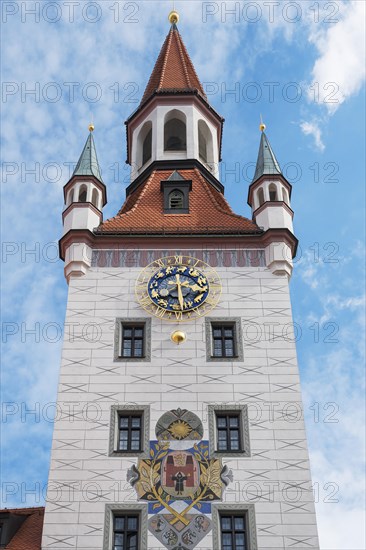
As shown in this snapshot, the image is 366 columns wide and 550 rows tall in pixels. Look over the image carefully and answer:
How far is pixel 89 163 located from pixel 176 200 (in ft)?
8.84

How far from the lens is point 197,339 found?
69.0ft

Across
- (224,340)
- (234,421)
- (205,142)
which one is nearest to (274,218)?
(224,340)

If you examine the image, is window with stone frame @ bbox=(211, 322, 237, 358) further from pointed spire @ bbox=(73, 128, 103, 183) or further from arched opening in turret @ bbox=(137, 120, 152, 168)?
arched opening in turret @ bbox=(137, 120, 152, 168)

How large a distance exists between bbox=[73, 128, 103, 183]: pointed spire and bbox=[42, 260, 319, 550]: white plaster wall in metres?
3.85

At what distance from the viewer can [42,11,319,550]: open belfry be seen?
59.1 ft

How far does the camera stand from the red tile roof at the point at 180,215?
23.8m

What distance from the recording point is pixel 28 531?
1966 centimetres

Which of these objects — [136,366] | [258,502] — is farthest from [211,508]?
[136,366]

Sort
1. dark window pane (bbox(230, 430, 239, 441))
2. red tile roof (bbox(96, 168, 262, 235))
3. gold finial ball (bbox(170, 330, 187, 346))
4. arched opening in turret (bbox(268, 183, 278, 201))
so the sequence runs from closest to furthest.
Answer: dark window pane (bbox(230, 430, 239, 441)) < gold finial ball (bbox(170, 330, 187, 346)) < red tile roof (bbox(96, 168, 262, 235)) < arched opening in turret (bbox(268, 183, 278, 201))

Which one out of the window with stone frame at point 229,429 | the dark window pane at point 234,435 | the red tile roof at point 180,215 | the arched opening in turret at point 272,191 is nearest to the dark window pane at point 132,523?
the window with stone frame at point 229,429

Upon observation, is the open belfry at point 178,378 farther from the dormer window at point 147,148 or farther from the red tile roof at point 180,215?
the dormer window at point 147,148

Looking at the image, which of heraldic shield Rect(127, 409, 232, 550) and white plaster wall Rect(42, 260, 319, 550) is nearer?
heraldic shield Rect(127, 409, 232, 550)

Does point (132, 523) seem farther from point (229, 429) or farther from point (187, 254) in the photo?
point (187, 254)

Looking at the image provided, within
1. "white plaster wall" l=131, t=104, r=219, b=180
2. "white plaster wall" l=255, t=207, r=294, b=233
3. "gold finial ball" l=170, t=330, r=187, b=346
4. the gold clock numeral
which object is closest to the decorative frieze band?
"white plaster wall" l=255, t=207, r=294, b=233
